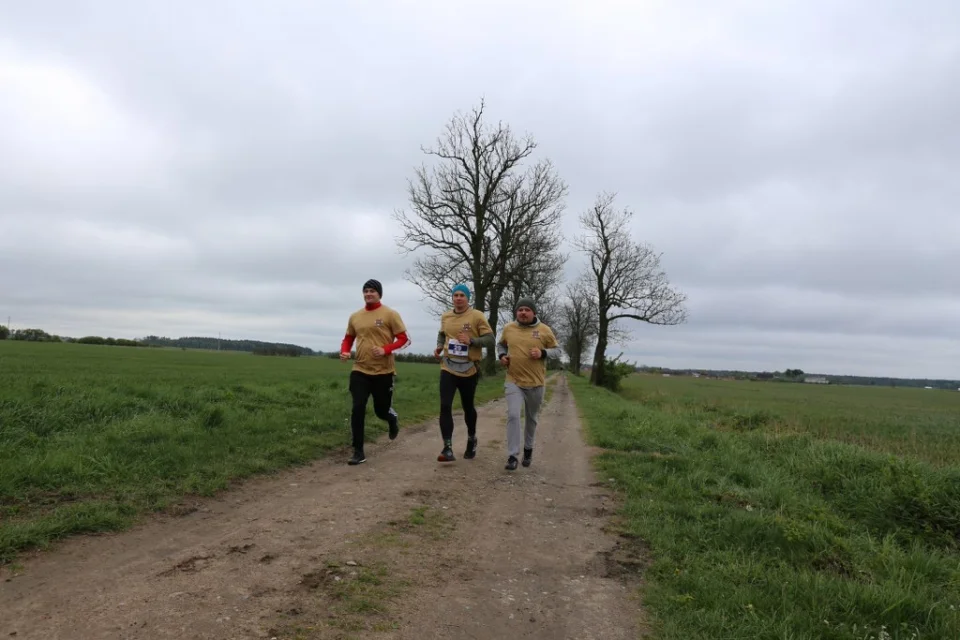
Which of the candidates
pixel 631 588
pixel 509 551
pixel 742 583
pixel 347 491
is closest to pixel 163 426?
pixel 347 491

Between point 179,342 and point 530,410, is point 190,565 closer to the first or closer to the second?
point 530,410

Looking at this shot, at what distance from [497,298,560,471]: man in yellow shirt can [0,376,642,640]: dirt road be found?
47.0 inches

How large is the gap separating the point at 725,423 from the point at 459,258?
15.3 meters

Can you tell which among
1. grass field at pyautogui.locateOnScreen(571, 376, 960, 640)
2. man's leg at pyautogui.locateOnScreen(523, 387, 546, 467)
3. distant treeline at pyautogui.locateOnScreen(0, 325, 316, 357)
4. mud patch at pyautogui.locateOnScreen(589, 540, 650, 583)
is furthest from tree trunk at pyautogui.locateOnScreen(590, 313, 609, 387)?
distant treeline at pyautogui.locateOnScreen(0, 325, 316, 357)

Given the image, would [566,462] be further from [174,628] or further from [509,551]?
[174,628]

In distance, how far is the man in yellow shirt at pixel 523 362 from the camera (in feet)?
21.1

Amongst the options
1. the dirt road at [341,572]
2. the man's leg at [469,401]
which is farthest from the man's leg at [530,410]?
the dirt road at [341,572]

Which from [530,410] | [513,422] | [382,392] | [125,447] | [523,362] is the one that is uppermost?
[523,362]

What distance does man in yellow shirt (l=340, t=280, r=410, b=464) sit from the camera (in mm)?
6238

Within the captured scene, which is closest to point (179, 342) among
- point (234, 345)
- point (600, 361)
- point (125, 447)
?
point (234, 345)

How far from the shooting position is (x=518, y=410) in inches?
252

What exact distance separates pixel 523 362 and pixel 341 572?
3.77 meters

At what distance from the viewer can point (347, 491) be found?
4.93 m

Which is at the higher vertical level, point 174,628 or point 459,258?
point 459,258
